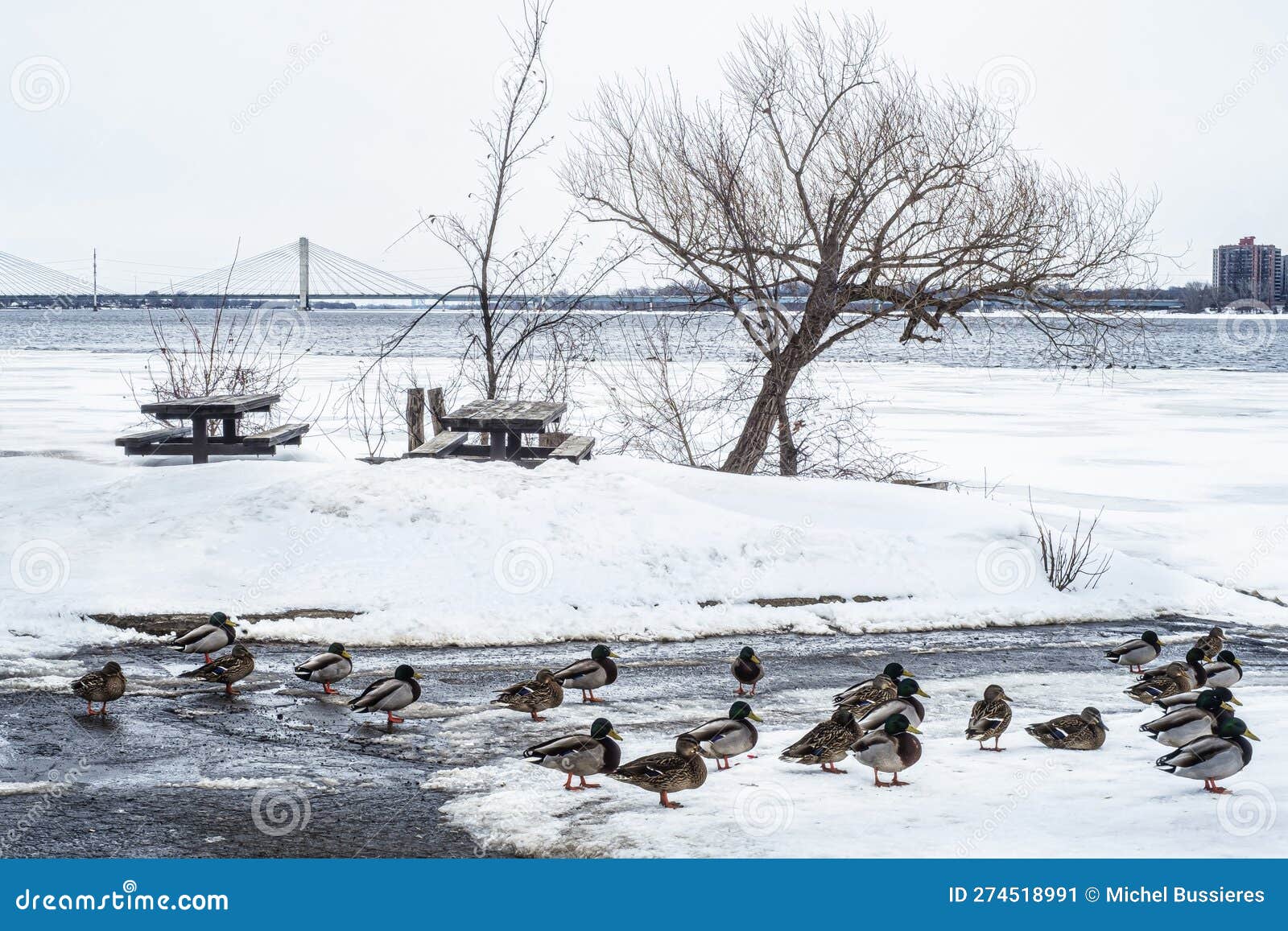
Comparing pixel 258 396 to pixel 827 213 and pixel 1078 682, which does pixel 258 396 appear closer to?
pixel 827 213

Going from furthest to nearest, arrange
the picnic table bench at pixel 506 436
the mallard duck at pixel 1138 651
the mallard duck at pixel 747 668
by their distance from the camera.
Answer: the picnic table bench at pixel 506 436
the mallard duck at pixel 1138 651
the mallard duck at pixel 747 668

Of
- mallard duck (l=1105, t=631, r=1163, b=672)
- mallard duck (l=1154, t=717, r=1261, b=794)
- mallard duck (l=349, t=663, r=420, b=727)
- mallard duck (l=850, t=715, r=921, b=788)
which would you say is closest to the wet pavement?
mallard duck (l=349, t=663, r=420, b=727)

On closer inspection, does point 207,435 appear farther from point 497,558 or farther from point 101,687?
point 101,687

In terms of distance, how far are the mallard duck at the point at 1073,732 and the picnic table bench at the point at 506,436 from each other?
7.28 metres

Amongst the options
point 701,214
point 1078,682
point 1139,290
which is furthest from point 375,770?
point 1139,290

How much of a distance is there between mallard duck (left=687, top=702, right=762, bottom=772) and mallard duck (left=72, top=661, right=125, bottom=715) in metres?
3.74

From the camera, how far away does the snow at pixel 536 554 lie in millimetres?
9953

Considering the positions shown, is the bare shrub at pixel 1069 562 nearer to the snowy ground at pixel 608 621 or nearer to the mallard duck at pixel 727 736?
the snowy ground at pixel 608 621

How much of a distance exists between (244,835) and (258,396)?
10.9 m

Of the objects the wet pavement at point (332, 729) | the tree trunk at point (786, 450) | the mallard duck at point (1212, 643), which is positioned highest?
the tree trunk at point (786, 450)

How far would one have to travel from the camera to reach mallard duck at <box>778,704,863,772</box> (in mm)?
6348

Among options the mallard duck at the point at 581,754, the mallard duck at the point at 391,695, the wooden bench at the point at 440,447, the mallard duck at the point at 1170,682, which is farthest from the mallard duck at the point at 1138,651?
the wooden bench at the point at 440,447

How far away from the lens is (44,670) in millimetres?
8219

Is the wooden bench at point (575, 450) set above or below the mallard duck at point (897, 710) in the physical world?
above
